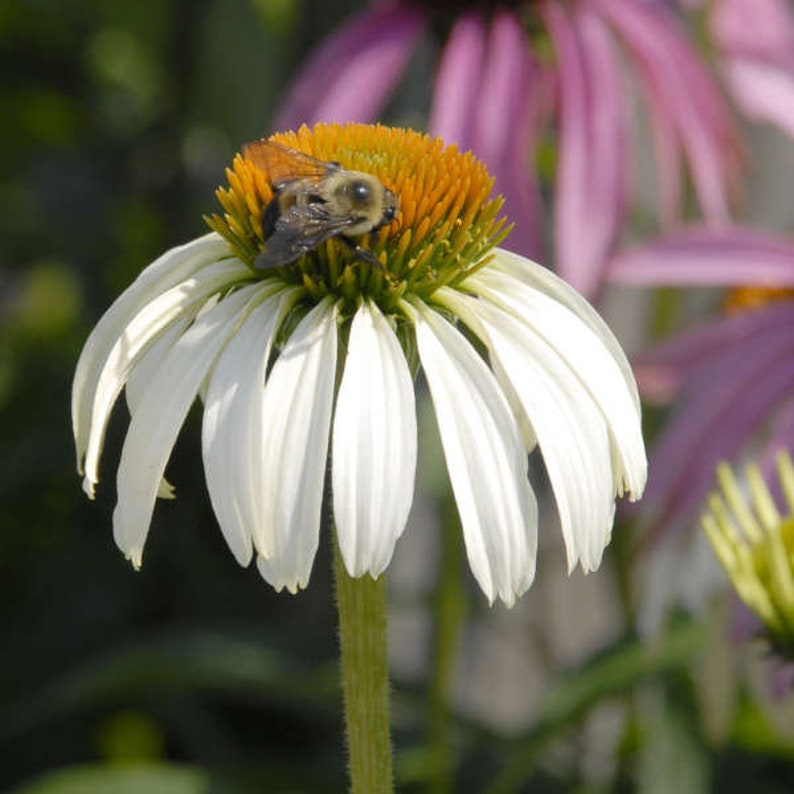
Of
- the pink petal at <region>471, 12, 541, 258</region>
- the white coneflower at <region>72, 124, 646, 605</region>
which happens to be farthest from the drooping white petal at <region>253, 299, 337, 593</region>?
the pink petal at <region>471, 12, 541, 258</region>

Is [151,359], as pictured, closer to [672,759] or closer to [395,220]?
[395,220]

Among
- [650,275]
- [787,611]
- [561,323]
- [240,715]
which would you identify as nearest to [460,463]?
[561,323]

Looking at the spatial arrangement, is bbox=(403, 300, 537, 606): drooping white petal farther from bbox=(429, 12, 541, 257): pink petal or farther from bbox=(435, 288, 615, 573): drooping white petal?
bbox=(429, 12, 541, 257): pink petal

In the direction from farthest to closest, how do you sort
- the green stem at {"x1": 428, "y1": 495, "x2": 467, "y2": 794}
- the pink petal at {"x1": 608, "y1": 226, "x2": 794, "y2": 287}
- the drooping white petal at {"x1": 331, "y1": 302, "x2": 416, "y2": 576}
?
the green stem at {"x1": 428, "y1": 495, "x2": 467, "y2": 794} → the pink petal at {"x1": 608, "y1": 226, "x2": 794, "y2": 287} → the drooping white petal at {"x1": 331, "y1": 302, "x2": 416, "y2": 576}

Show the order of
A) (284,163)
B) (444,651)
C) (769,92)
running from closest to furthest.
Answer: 1. (284,163)
2. (769,92)
3. (444,651)

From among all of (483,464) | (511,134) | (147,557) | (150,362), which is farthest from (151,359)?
(147,557)

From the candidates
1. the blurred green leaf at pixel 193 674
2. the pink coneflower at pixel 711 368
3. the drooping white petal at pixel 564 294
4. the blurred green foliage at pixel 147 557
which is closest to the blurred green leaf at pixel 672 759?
the blurred green foliage at pixel 147 557
